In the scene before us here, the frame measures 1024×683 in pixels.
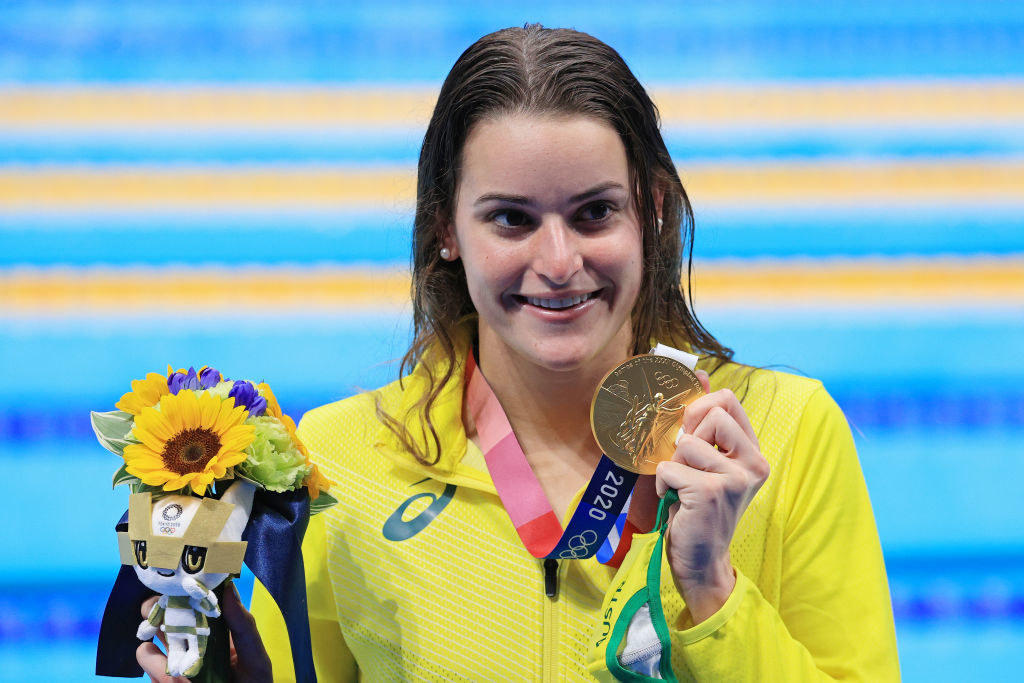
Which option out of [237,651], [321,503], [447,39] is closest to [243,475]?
[321,503]

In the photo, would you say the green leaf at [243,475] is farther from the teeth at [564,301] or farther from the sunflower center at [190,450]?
the teeth at [564,301]

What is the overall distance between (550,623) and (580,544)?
15 cm

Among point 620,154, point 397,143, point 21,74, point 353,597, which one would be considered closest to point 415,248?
point 620,154

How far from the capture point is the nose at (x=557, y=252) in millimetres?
1562

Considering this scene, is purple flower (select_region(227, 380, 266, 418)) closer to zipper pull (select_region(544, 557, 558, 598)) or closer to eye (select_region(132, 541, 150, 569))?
eye (select_region(132, 541, 150, 569))

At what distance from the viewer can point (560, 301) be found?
1610 mm

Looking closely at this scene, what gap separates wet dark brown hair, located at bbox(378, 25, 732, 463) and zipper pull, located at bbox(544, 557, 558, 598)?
0.86 ft

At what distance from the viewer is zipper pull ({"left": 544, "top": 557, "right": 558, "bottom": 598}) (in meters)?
1.65

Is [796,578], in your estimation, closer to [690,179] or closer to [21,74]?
[690,179]

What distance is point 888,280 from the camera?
5.05 m

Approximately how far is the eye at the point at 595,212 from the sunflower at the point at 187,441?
58 cm

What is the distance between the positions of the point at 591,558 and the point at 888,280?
3815 millimetres

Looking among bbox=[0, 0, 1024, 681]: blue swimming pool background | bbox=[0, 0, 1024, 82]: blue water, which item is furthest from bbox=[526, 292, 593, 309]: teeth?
bbox=[0, 0, 1024, 82]: blue water

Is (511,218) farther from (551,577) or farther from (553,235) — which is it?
(551,577)
